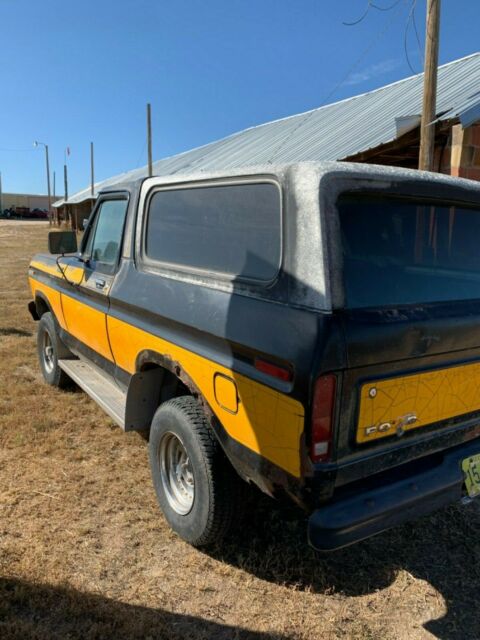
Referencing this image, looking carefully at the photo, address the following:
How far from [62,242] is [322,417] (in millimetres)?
3260

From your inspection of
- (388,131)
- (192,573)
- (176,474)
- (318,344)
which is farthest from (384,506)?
(388,131)

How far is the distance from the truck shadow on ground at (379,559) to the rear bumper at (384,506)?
43 cm

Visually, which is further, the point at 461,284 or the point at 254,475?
the point at 461,284

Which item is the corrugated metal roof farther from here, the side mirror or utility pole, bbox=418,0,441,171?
the side mirror

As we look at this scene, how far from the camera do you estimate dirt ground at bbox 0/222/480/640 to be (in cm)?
233

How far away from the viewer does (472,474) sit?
2475 millimetres

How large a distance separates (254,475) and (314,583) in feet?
2.77

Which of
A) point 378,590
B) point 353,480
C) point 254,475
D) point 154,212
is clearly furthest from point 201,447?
point 154,212

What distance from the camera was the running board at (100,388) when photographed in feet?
11.2

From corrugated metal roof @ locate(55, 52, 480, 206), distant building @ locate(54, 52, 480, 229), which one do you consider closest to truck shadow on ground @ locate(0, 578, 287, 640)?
distant building @ locate(54, 52, 480, 229)

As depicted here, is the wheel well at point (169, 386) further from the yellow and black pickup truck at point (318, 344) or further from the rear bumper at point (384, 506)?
the rear bumper at point (384, 506)

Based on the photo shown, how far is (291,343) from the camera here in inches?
77.7

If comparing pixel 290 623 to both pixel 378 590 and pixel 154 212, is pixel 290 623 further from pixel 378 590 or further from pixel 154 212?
pixel 154 212

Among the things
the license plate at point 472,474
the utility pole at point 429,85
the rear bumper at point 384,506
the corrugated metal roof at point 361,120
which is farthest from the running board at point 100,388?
the utility pole at point 429,85
